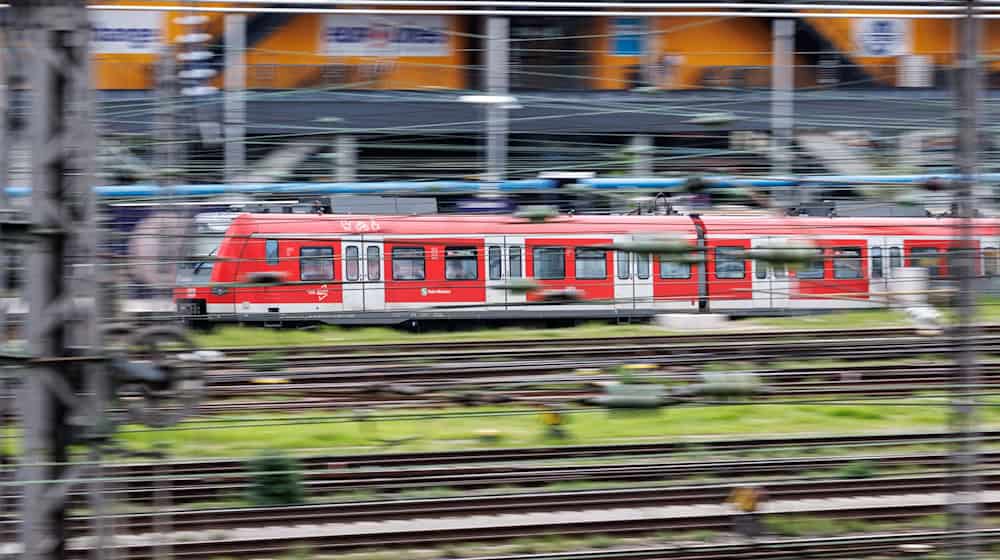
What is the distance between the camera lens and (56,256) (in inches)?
107

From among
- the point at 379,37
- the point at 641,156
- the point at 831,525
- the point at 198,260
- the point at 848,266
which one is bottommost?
the point at 831,525

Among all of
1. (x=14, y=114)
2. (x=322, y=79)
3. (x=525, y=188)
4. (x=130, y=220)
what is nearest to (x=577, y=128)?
(x=525, y=188)

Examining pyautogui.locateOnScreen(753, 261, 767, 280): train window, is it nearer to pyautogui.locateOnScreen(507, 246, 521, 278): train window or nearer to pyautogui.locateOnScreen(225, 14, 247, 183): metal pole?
pyautogui.locateOnScreen(225, 14, 247, 183): metal pole

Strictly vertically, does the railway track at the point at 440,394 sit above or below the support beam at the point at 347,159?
below

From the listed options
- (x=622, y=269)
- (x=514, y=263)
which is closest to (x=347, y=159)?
(x=514, y=263)

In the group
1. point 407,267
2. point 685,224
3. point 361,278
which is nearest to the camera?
point 685,224

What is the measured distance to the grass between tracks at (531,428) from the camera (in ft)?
19.6

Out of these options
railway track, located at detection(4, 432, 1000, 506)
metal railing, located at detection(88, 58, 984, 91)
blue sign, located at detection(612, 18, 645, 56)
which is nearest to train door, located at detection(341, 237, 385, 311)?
railway track, located at detection(4, 432, 1000, 506)

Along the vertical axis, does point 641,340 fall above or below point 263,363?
below

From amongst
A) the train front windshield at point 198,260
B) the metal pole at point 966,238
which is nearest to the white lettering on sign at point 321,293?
the train front windshield at point 198,260

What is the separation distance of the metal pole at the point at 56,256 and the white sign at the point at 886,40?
338cm

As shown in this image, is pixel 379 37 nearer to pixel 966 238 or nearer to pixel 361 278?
pixel 966 238

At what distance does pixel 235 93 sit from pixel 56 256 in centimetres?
184

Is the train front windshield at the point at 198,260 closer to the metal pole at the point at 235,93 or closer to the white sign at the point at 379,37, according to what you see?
the metal pole at the point at 235,93
